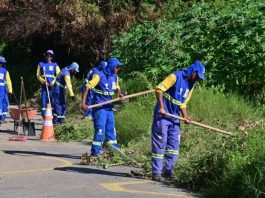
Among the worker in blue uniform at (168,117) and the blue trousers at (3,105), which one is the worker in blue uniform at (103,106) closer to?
the worker in blue uniform at (168,117)

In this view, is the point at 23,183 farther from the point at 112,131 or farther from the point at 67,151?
the point at 67,151

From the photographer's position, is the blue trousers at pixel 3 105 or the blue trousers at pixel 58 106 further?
the blue trousers at pixel 3 105

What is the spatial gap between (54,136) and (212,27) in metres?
4.80

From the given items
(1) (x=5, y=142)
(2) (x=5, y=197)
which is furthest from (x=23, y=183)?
(1) (x=5, y=142)

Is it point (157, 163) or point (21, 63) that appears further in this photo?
point (21, 63)

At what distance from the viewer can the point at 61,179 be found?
30.9 feet

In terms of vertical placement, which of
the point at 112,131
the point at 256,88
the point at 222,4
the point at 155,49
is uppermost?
the point at 222,4

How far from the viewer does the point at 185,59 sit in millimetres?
16281

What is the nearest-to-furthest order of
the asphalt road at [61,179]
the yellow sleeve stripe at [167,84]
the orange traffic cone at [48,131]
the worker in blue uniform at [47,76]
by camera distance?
the asphalt road at [61,179]
the yellow sleeve stripe at [167,84]
the orange traffic cone at [48,131]
the worker in blue uniform at [47,76]

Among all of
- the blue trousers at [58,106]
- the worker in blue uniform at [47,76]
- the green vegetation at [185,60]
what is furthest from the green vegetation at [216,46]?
the worker in blue uniform at [47,76]

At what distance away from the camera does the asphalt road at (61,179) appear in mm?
8398

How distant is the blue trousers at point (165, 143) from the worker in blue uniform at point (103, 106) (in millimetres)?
1828

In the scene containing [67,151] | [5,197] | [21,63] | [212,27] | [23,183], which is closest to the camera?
[5,197]

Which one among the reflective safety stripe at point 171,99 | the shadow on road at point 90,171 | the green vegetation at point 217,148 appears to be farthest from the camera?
the shadow on road at point 90,171
